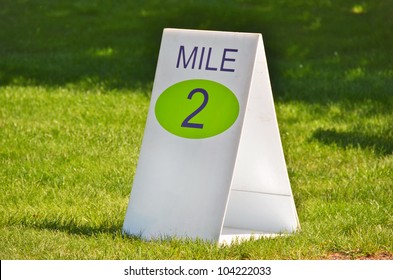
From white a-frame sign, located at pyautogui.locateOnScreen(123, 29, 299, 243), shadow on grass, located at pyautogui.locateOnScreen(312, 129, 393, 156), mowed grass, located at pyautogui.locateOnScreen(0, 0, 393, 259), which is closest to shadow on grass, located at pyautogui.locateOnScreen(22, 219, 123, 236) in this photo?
mowed grass, located at pyautogui.locateOnScreen(0, 0, 393, 259)

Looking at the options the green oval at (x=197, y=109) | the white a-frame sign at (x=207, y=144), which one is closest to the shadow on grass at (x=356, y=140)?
the white a-frame sign at (x=207, y=144)

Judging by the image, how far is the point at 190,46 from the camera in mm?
7027

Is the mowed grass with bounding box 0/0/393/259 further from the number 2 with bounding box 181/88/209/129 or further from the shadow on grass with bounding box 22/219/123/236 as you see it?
the number 2 with bounding box 181/88/209/129

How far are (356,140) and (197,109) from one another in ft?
12.6

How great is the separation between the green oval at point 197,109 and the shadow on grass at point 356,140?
11.0 ft

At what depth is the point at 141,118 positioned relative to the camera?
11422 millimetres

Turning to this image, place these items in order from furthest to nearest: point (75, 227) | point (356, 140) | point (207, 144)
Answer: point (356, 140)
point (75, 227)
point (207, 144)

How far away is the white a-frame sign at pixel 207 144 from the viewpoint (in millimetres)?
6844

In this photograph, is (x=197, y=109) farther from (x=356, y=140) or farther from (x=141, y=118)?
(x=141, y=118)

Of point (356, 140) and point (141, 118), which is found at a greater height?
point (356, 140)

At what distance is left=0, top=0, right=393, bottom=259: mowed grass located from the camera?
7062mm

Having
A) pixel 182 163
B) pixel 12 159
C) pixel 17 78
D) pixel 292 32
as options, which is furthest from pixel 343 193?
pixel 292 32

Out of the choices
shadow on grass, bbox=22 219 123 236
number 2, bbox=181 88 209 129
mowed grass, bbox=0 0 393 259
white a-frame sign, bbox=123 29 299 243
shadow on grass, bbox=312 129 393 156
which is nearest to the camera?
white a-frame sign, bbox=123 29 299 243

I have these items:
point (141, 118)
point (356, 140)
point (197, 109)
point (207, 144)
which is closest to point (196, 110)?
point (197, 109)
